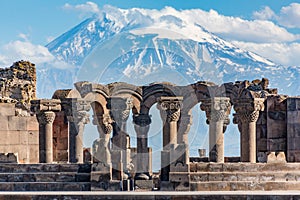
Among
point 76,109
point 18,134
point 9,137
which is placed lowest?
point 9,137

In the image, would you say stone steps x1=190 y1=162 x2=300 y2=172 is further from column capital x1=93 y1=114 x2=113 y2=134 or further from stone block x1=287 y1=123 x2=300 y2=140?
column capital x1=93 y1=114 x2=113 y2=134

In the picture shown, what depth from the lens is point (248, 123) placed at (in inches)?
1261

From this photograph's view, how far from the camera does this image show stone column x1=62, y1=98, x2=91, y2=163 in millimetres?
33906

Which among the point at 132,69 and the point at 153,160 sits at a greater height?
the point at 132,69

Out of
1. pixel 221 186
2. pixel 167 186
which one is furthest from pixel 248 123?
pixel 167 186

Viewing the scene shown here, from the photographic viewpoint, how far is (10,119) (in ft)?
120

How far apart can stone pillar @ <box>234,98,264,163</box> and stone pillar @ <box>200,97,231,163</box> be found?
61cm

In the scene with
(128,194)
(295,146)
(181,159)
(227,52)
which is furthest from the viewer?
(227,52)

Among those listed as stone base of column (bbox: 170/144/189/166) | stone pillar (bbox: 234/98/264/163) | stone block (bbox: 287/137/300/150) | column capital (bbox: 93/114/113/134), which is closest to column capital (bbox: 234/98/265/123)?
stone pillar (bbox: 234/98/264/163)

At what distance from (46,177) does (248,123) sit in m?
8.25

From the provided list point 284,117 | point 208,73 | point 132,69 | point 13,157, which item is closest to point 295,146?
point 284,117

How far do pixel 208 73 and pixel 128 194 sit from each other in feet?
30.4

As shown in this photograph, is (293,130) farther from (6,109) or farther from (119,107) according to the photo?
(6,109)

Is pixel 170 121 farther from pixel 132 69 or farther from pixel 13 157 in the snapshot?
pixel 13 157
